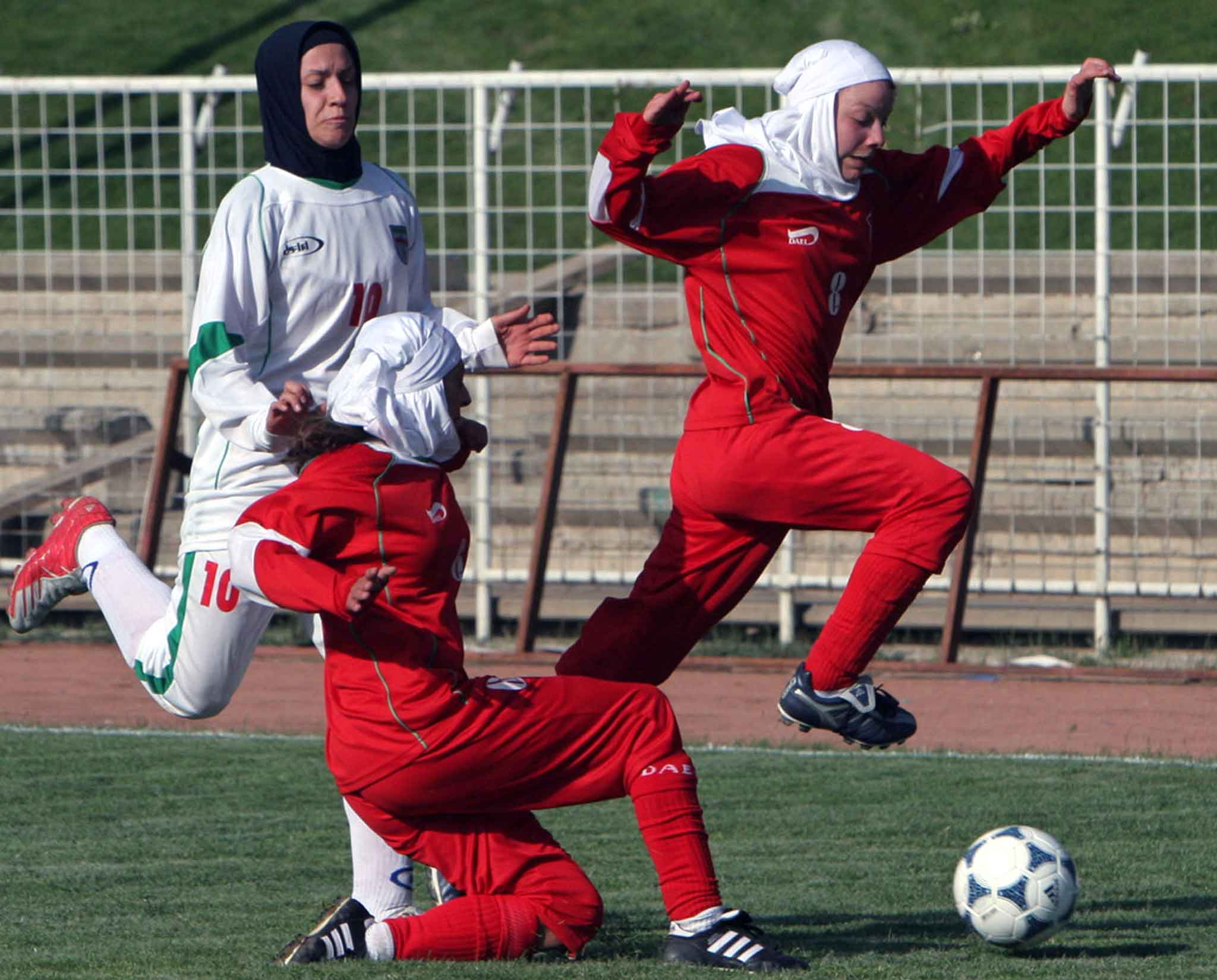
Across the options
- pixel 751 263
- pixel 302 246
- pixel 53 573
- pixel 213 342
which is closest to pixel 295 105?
pixel 302 246

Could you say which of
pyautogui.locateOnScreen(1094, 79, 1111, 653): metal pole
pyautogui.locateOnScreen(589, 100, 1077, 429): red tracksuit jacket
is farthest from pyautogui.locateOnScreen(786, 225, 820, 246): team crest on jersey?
pyautogui.locateOnScreen(1094, 79, 1111, 653): metal pole

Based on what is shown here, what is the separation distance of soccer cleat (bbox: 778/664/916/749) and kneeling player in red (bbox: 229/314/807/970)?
521 mm

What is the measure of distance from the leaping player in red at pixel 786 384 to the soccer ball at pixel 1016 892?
39cm

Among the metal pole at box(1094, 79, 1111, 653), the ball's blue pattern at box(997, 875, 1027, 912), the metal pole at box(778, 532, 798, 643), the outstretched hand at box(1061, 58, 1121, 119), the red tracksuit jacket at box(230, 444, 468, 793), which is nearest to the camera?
the red tracksuit jacket at box(230, 444, 468, 793)

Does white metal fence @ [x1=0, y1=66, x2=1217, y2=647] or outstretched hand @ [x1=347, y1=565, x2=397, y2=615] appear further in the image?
white metal fence @ [x1=0, y1=66, x2=1217, y2=647]

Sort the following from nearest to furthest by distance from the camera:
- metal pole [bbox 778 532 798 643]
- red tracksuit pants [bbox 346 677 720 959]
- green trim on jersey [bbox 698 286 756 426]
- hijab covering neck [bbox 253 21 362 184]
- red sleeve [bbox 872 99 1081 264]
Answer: red tracksuit pants [bbox 346 677 720 959] → hijab covering neck [bbox 253 21 362 184] → green trim on jersey [bbox 698 286 756 426] → red sleeve [bbox 872 99 1081 264] → metal pole [bbox 778 532 798 643]

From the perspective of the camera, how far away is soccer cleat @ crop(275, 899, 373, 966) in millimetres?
4594

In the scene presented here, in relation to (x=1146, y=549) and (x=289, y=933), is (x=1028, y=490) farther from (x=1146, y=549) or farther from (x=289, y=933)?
(x=289, y=933)

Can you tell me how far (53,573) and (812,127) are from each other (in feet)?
8.04

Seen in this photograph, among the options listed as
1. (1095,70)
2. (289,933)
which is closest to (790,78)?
(1095,70)

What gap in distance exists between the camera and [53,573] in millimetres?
5770

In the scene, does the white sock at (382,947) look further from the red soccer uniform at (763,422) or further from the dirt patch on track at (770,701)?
the dirt patch on track at (770,701)

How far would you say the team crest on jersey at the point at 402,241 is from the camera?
5.27 metres

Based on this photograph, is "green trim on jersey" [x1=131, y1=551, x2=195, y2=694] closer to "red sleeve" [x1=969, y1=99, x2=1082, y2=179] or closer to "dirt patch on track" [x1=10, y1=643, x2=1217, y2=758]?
"red sleeve" [x1=969, y1=99, x2=1082, y2=179]
